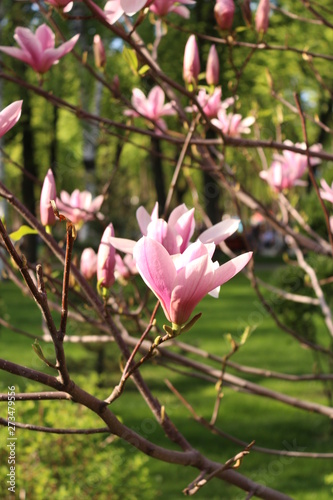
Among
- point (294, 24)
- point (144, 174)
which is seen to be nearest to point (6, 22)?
point (294, 24)

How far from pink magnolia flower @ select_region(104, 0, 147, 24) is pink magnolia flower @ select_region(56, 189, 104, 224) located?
873 millimetres

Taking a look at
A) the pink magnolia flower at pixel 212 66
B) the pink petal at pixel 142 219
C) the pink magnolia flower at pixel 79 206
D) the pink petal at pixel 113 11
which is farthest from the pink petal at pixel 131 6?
the pink magnolia flower at pixel 79 206

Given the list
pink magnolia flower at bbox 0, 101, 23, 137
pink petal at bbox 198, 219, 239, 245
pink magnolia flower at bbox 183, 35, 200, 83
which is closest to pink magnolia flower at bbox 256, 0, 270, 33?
pink magnolia flower at bbox 183, 35, 200, 83

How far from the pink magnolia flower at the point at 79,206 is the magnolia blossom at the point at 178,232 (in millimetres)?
1149

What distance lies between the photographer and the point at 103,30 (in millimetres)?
15875

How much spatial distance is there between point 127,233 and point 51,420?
4939 millimetres

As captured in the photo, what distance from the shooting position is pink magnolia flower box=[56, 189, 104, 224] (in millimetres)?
2414

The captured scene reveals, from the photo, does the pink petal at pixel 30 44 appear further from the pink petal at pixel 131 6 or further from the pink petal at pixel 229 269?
the pink petal at pixel 229 269

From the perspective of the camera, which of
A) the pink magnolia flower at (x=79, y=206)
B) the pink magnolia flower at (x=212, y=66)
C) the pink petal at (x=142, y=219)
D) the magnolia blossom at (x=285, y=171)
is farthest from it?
the magnolia blossom at (x=285, y=171)

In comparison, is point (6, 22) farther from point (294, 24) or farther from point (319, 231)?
point (319, 231)

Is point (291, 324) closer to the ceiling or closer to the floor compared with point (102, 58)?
closer to the floor

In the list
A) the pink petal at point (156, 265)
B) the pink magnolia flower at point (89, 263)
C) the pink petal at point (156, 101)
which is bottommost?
the pink magnolia flower at point (89, 263)

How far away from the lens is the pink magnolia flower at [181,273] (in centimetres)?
96

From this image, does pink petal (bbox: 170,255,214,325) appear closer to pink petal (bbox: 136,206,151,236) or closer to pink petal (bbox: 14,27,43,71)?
pink petal (bbox: 136,206,151,236)
